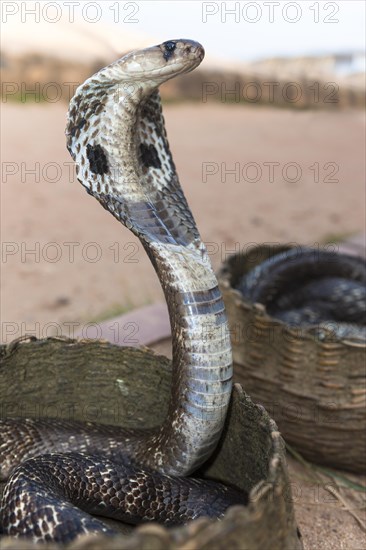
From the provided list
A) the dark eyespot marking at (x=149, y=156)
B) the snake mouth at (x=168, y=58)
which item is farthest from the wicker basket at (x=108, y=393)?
the snake mouth at (x=168, y=58)

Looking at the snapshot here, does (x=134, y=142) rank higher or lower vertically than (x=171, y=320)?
higher

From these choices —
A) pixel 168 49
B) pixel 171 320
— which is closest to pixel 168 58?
pixel 168 49

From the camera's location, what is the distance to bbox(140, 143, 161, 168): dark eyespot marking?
1.65m

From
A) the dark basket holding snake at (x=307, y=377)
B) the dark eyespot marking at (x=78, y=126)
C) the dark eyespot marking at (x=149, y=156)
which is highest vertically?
the dark eyespot marking at (x=78, y=126)

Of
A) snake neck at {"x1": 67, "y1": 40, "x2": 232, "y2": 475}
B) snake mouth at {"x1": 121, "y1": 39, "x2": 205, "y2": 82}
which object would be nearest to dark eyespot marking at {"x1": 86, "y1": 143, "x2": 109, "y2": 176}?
snake neck at {"x1": 67, "y1": 40, "x2": 232, "y2": 475}

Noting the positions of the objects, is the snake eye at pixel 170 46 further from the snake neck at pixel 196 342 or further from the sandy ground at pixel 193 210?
the sandy ground at pixel 193 210

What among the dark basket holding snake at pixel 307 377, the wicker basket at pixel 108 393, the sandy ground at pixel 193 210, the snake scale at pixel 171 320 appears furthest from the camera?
the sandy ground at pixel 193 210

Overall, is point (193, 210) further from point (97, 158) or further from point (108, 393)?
point (97, 158)

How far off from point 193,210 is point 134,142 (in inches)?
131

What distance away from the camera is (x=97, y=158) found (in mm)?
1561

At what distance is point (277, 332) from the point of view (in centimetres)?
207

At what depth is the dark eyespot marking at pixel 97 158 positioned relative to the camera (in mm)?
1555

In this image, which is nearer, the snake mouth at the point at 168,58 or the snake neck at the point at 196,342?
the snake mouth at the point at 168,58

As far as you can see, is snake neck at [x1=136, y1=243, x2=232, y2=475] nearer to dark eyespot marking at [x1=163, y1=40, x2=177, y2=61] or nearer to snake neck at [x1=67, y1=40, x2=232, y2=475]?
snake neck at [x1=67, y1=40, x2=232, y2=475]
